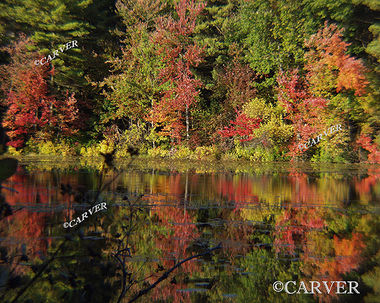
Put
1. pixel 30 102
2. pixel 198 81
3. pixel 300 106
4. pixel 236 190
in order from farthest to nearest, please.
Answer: pixel 30 102
pixel 198 81
pixel 300 106
pixel 236 190

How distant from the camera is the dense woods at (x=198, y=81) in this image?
23.7m

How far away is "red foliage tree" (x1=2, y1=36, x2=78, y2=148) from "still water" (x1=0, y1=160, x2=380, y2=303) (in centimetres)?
1955

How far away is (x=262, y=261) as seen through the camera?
4266 mm

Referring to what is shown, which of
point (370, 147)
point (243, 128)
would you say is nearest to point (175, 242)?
point (243, 128)

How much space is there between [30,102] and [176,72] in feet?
37.1

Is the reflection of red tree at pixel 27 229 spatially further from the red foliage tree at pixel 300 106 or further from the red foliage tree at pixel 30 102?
the red foliage tree at pixel 30 102

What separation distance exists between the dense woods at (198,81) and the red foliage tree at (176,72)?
96mm

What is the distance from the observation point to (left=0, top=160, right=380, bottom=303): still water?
3297 mm

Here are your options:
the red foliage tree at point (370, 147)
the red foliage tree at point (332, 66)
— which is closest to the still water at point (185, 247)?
the red foliage tree at point (332, 66)

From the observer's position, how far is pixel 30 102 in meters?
26.9

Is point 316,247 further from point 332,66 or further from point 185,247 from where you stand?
point 332,66

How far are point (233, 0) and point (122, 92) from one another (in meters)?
14.4

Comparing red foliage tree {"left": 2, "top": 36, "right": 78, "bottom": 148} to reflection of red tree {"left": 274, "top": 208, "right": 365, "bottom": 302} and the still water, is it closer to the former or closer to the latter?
the still water

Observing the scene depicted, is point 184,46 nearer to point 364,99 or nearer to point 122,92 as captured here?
point 122,92
